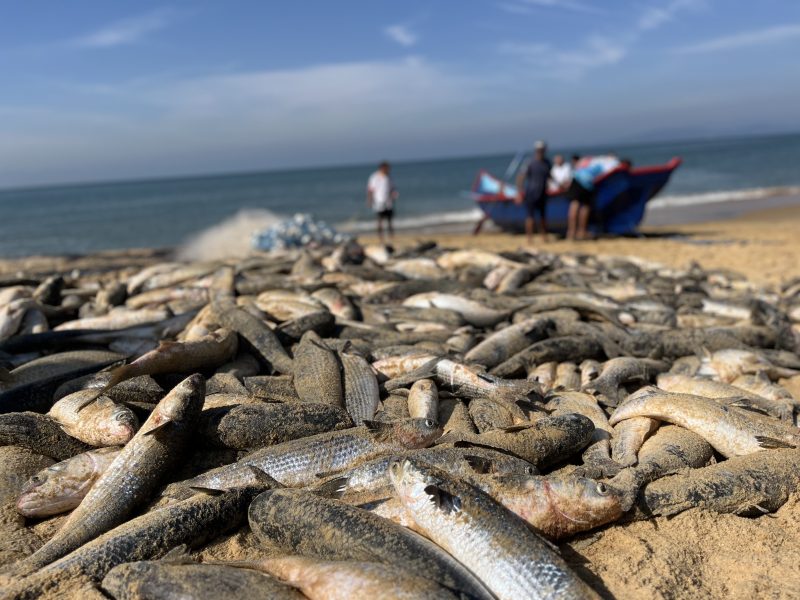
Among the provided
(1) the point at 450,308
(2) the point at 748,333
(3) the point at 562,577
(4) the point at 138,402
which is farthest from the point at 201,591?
(2) the point at 748,333

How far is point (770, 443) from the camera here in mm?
4258

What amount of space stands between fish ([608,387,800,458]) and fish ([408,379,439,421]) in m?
1.35

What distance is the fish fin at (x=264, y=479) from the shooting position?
3.75 meters

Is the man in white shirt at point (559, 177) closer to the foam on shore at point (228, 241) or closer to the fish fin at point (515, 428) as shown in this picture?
the foam on shore at point (228, 241)

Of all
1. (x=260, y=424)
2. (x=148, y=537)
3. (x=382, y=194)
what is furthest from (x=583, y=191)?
(x=148, y=537)

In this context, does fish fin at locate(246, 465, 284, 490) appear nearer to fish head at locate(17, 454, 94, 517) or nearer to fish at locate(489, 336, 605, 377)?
fish head at locate(17, 454, 94, 517)

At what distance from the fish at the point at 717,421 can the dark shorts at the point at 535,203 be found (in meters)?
12.8

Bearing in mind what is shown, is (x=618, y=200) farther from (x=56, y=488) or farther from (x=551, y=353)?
(x=56, y=488)

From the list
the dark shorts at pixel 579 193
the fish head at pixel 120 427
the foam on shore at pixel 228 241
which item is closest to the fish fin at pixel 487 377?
the fish head at pixel 120 427

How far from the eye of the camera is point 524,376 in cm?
601

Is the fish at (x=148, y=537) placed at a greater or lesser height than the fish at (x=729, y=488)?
greater

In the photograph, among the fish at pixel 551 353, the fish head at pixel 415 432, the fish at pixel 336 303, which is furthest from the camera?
the fish at pixel 336 303

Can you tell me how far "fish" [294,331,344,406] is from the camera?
495cm

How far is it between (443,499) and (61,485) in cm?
241
